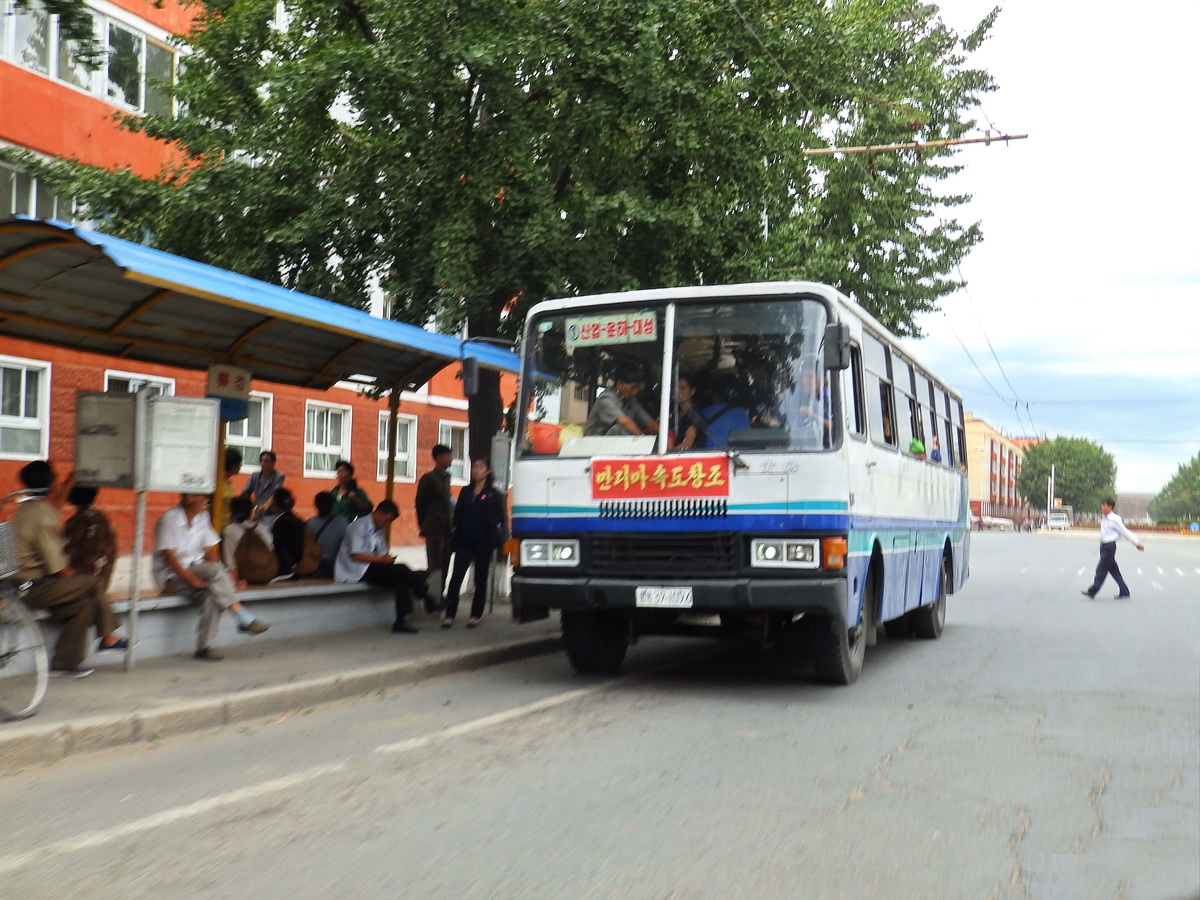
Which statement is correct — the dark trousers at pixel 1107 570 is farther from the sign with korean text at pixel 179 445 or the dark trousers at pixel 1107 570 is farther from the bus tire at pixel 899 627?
the sign with korean text at pixel 179 445

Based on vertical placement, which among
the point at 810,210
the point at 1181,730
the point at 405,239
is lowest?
Answer: the point at 1181,730

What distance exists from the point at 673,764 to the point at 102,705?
135 inches

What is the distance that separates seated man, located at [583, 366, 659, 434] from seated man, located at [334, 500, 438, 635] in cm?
347

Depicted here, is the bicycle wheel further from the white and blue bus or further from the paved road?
the white and blue bus

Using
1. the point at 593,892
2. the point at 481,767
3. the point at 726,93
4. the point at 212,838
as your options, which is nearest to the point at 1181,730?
the point at 481,767

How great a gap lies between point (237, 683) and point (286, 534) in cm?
402

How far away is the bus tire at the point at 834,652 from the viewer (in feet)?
31.5

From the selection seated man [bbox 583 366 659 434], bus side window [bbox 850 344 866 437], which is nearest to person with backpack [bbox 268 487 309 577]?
seated man [bbox 583 366 659 434]

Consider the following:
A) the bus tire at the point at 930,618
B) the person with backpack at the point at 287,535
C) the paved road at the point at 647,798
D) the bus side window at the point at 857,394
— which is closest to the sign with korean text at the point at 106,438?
the paved road at the point at 647,798

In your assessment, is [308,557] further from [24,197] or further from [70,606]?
[24,197]

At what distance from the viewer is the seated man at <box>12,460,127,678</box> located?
8.11 metres

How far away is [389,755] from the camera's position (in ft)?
23.0

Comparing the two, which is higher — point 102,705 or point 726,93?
point 726,93

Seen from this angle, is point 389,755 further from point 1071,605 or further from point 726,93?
point 1071,605
